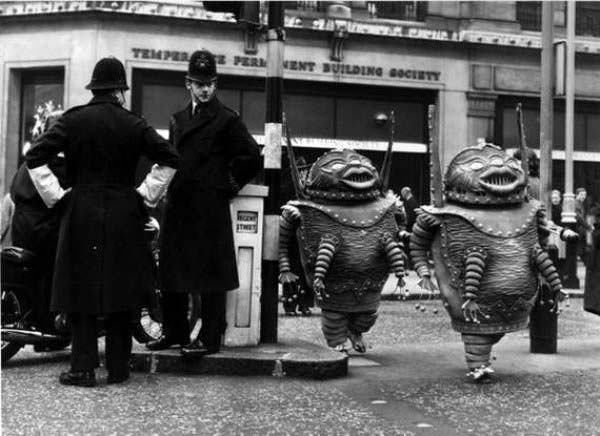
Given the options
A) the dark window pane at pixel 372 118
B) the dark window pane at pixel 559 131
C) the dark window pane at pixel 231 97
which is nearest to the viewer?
the dark window pane at pixel 231 97

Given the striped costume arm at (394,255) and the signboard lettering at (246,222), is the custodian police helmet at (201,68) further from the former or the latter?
the striped costume arm at (394,255)

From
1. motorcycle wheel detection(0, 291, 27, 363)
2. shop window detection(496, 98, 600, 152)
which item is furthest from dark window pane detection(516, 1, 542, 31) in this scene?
motorcycle wheel detection(0, 291, 27, 363)

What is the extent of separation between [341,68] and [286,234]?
12354mm

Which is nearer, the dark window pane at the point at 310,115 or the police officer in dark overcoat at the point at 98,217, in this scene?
the police officer in dark overcoat at the point at 98,217

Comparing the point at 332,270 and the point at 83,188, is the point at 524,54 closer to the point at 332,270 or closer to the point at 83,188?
the point at 332,270

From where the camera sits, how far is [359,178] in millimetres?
6766

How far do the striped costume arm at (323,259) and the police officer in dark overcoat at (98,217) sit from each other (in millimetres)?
1268

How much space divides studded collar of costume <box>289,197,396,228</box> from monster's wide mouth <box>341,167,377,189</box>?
137mm

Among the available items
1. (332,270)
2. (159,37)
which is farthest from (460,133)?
(332,270)

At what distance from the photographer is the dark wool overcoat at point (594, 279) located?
7.86m

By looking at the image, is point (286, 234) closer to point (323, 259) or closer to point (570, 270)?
point (323, 259)

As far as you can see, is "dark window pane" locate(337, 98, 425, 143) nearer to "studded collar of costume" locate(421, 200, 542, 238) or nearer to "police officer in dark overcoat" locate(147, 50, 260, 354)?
"police officer in dark overcoat" locate(147, 50, 260, 354)

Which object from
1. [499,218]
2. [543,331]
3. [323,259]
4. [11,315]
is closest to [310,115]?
[543,331]

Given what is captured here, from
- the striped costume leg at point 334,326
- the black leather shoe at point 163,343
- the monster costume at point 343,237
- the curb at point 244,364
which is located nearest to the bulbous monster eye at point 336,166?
the monster costume at point 343,237
